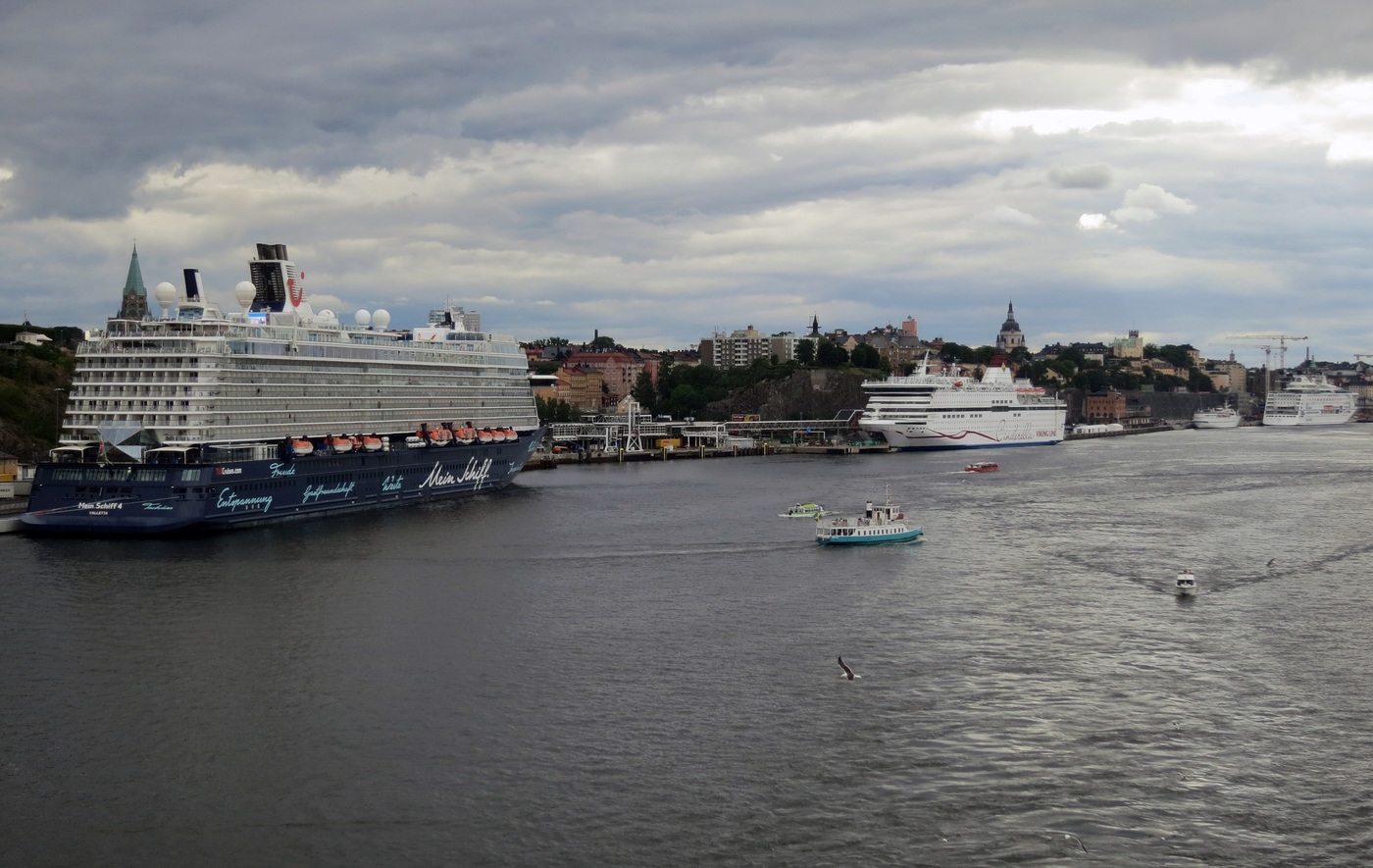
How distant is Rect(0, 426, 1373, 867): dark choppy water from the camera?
19.6 m

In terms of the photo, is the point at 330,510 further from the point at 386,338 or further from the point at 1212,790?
the point at 1212,790

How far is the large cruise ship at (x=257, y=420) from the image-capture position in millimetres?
47438

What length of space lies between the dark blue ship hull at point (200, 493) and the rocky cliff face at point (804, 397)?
95877 mm

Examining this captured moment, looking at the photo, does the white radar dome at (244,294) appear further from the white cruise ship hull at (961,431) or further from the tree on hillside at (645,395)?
the tree on hillside at (645,395)

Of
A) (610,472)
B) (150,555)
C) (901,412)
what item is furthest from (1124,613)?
(901,412)

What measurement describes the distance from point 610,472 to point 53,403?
37379 millimetres

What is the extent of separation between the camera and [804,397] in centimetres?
15275

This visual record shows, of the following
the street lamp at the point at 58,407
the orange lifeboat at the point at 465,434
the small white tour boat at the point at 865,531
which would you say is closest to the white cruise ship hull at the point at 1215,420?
the orange lifeboat at the point at 465,434

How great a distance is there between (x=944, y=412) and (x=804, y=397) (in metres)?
33.2

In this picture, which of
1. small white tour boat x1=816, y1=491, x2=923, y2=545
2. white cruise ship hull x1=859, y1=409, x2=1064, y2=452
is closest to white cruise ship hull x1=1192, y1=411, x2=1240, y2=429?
white cruise ship hull x1=859, y1=409, x2=1064, y2=452

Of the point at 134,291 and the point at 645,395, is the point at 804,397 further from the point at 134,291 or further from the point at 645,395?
the point at 134,291

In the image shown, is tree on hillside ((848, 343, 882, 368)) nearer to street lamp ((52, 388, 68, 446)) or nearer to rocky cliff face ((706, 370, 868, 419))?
rocky cliff face ((706, 370, 868, 419))

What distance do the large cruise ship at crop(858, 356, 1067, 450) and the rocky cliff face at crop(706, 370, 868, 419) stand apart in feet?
75.0

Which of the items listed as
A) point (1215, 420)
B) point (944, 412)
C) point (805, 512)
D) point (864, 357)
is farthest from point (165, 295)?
point (1215, 420)
